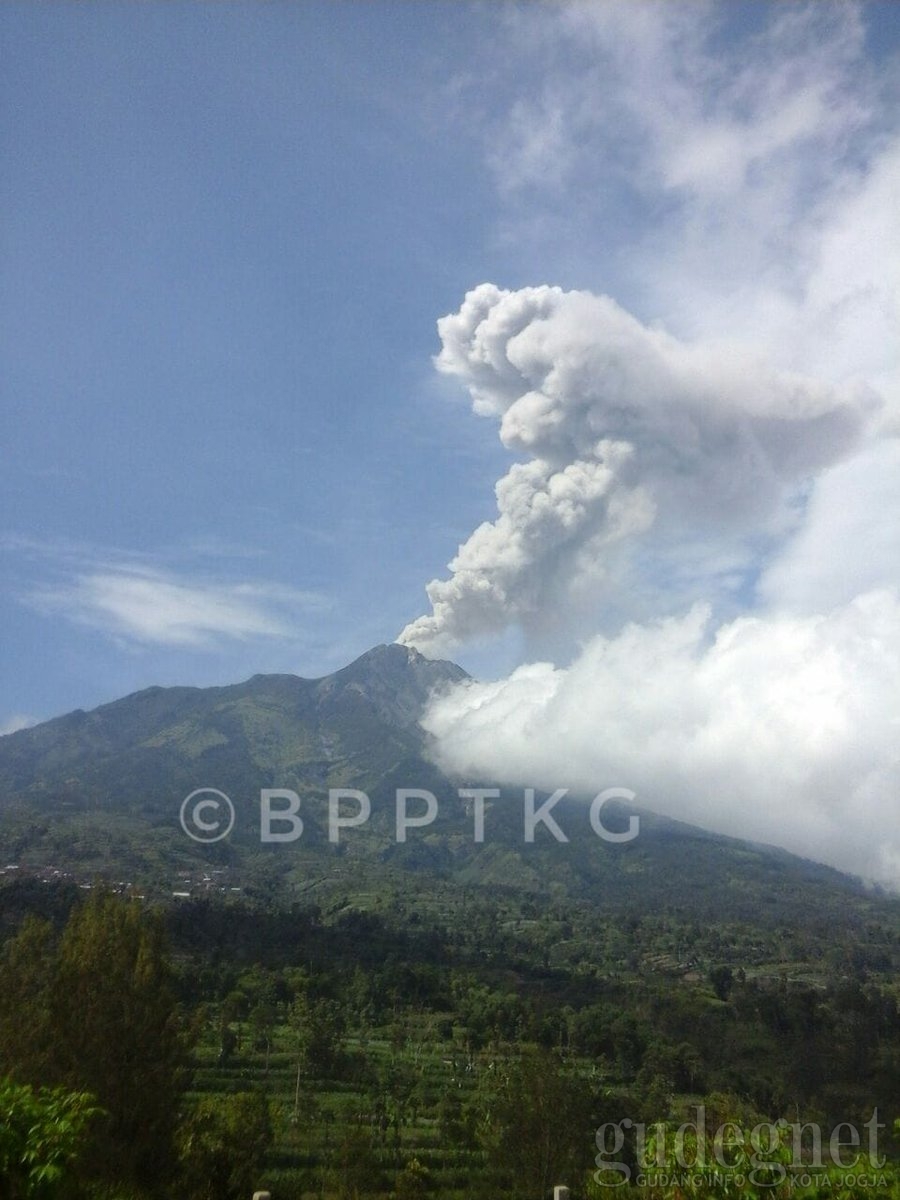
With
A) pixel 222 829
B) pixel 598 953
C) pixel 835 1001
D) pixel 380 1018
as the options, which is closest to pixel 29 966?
pixel 380 1018

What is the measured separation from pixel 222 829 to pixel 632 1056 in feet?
512

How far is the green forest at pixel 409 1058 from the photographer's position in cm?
1473

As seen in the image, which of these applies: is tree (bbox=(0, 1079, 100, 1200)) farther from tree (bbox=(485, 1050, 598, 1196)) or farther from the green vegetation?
tree (bbox=(485, 1050, 598, 1196))

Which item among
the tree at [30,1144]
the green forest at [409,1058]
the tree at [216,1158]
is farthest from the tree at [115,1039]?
the tree at [30,1144]

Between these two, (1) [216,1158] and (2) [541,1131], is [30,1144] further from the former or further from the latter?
(2) [541,1131]

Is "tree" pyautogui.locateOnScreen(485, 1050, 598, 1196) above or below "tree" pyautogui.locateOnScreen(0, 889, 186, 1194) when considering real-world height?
below

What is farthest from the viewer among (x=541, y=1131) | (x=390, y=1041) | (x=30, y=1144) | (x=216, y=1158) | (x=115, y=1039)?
(x=390, y=1041)

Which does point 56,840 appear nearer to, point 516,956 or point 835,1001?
point 516,956

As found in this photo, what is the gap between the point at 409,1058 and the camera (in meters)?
55.8

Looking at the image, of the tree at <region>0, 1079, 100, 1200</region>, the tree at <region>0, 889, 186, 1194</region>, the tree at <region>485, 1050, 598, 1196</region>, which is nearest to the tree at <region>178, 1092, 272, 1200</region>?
the tree at <region>0, 889, 186, 1194</region>

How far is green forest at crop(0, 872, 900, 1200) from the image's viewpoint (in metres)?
14.7

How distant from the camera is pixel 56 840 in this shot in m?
140

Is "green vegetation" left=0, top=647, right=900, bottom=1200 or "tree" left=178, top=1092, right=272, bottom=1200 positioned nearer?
"green vegetation" left=0, top=647, right=900, bottom=1200

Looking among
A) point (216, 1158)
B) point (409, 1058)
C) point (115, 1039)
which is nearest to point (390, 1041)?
point (409, 1058)
